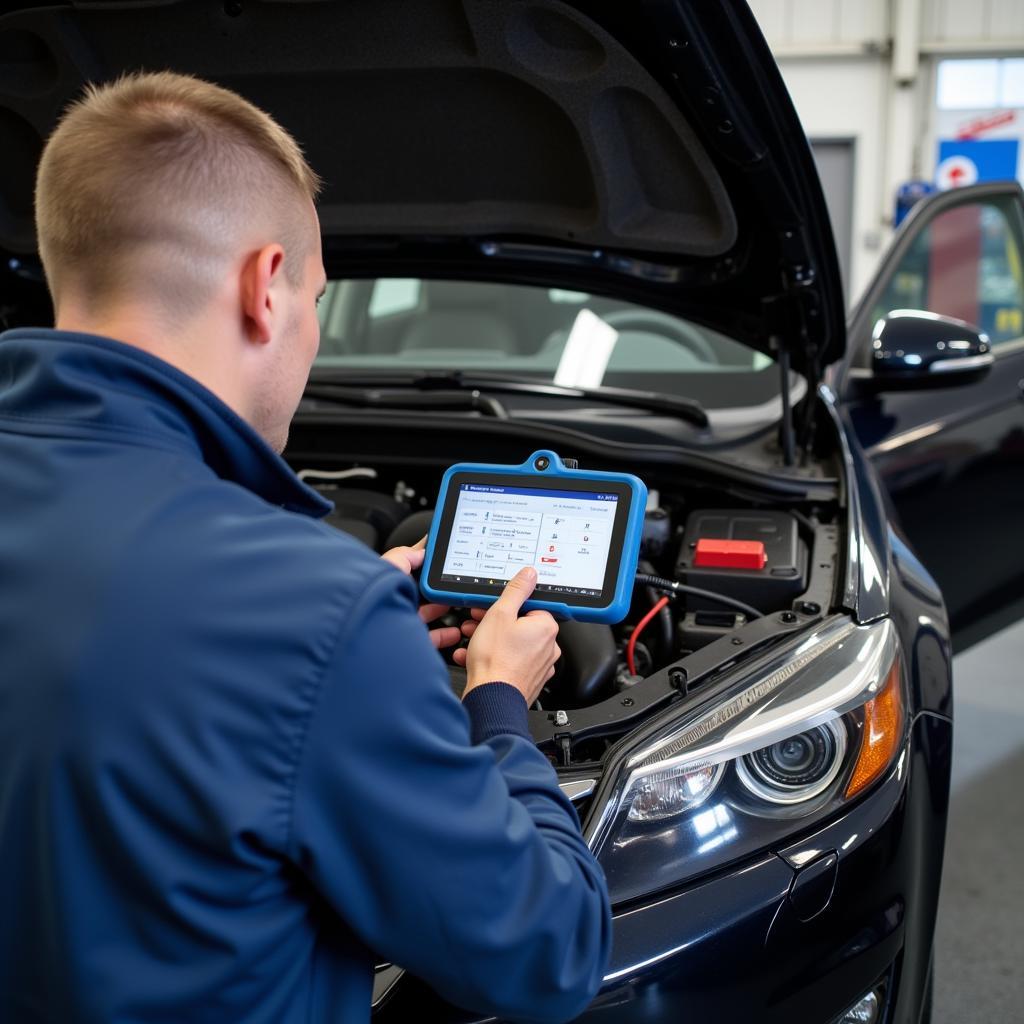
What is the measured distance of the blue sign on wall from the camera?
8.14 m

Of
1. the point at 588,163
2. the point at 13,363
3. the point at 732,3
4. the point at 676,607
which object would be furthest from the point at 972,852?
the point at 13,363

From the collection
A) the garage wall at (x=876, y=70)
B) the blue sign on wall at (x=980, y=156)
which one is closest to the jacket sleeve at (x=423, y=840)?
the garage wall at (x=876, y=70)

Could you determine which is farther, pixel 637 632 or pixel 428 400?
pixel 428 400

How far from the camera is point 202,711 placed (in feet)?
2.28

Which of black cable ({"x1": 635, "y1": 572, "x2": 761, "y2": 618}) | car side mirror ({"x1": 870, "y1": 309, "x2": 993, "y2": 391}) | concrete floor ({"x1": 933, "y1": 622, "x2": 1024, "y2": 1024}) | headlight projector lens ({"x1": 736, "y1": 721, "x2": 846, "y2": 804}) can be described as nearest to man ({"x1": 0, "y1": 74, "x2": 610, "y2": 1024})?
headlight projector lens ({"x1": 736, "y1": 721, "x2": 846, "y2": 804})

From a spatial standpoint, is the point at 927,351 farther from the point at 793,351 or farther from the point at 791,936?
the point at 791,936

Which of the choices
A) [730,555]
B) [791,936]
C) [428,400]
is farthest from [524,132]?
[791,936]

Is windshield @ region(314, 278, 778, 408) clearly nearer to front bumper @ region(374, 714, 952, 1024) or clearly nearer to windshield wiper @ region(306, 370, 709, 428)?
windshield wiper @ region(306, 370, 709, 428)

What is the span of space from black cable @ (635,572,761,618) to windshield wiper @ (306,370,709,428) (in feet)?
2.12

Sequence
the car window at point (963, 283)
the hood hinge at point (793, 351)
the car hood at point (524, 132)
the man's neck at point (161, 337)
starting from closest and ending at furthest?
1. the man's neck at point (161, 337)
2. the car hood at point (524, 132)
3. the hood hinge at point (793, 351)
4. the car window at point (963, 283)

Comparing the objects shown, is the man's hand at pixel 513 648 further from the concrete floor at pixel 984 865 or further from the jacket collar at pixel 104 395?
the concrete floor at pixel 984 865

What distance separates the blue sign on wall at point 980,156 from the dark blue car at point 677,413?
20.2ft

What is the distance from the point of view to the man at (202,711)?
0.70 meters

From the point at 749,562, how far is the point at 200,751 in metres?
1.03
